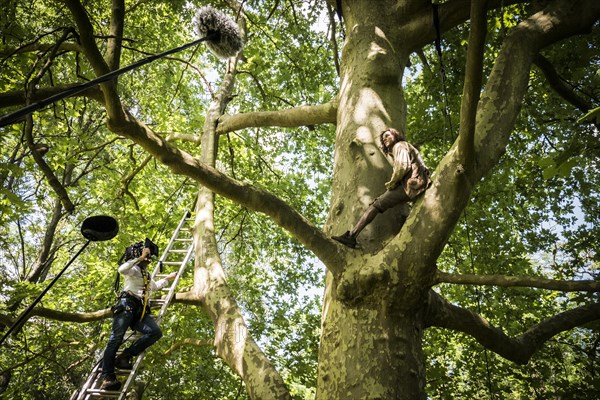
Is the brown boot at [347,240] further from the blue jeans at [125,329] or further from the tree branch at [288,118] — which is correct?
the blue jeans at [125,329]

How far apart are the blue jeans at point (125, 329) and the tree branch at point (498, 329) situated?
3242 millimetres

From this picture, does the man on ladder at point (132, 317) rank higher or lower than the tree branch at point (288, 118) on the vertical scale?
lower

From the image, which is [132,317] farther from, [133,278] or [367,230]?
[367,230]

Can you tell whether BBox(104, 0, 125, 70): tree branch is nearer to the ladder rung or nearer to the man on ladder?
the man on ladder

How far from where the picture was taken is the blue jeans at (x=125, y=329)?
159 inches

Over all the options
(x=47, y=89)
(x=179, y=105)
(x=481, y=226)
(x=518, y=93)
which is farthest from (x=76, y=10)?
(x=179, y=105)

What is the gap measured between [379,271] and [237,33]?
10.8 ft

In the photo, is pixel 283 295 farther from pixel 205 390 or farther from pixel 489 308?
pixel 489 308

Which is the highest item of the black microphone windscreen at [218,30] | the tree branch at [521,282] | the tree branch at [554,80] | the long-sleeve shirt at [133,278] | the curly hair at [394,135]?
the tree branch at [554,80]

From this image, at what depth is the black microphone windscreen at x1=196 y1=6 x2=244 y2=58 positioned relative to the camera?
3971 mm

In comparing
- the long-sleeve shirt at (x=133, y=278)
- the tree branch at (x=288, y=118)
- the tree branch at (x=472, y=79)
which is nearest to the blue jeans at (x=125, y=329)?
the long-sleeve shirt at (x=133, y=278)

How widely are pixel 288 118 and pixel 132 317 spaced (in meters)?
2.75

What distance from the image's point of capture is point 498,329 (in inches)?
100

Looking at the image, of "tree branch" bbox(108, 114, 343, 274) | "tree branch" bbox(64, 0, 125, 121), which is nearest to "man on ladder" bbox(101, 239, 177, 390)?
"tree branch" bbox(108, 114, 343, 274)
